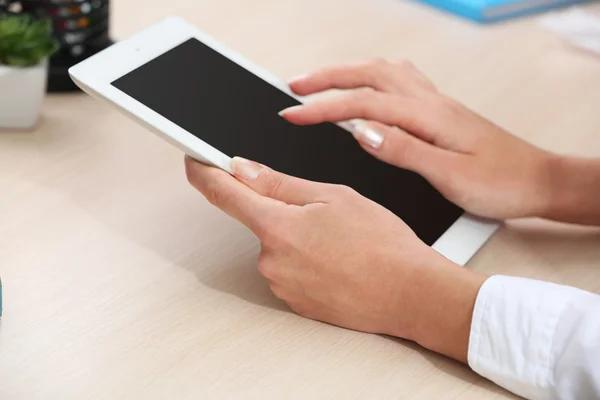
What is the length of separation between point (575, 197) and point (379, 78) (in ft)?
0.77

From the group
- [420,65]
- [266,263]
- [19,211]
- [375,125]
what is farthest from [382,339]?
[420,65]

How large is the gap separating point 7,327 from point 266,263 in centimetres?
21

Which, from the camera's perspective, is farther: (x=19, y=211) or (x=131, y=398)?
(x=19, y=211)

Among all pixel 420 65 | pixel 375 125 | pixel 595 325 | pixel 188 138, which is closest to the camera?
pixel 595 325

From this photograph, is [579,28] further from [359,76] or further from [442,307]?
[442,307]

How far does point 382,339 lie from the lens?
713mm

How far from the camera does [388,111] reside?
0.86 m

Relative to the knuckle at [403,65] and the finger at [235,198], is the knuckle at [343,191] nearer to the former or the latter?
the finger at [235,198]

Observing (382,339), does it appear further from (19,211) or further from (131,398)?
(19,211)

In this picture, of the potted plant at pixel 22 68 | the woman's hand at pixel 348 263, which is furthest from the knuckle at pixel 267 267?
the potted plant at pixel 22 68

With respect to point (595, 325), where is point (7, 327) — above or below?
below

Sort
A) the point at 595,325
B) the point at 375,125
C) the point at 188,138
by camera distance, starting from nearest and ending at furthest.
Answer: the point at 595,325, the point at 188,138, the point at 375,125

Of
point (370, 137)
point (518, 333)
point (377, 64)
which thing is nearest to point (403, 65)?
point (377, 64)

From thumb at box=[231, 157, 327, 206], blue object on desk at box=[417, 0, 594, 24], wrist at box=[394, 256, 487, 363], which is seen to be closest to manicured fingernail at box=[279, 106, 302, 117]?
thumb at box=[231, 157, 327, 206]
